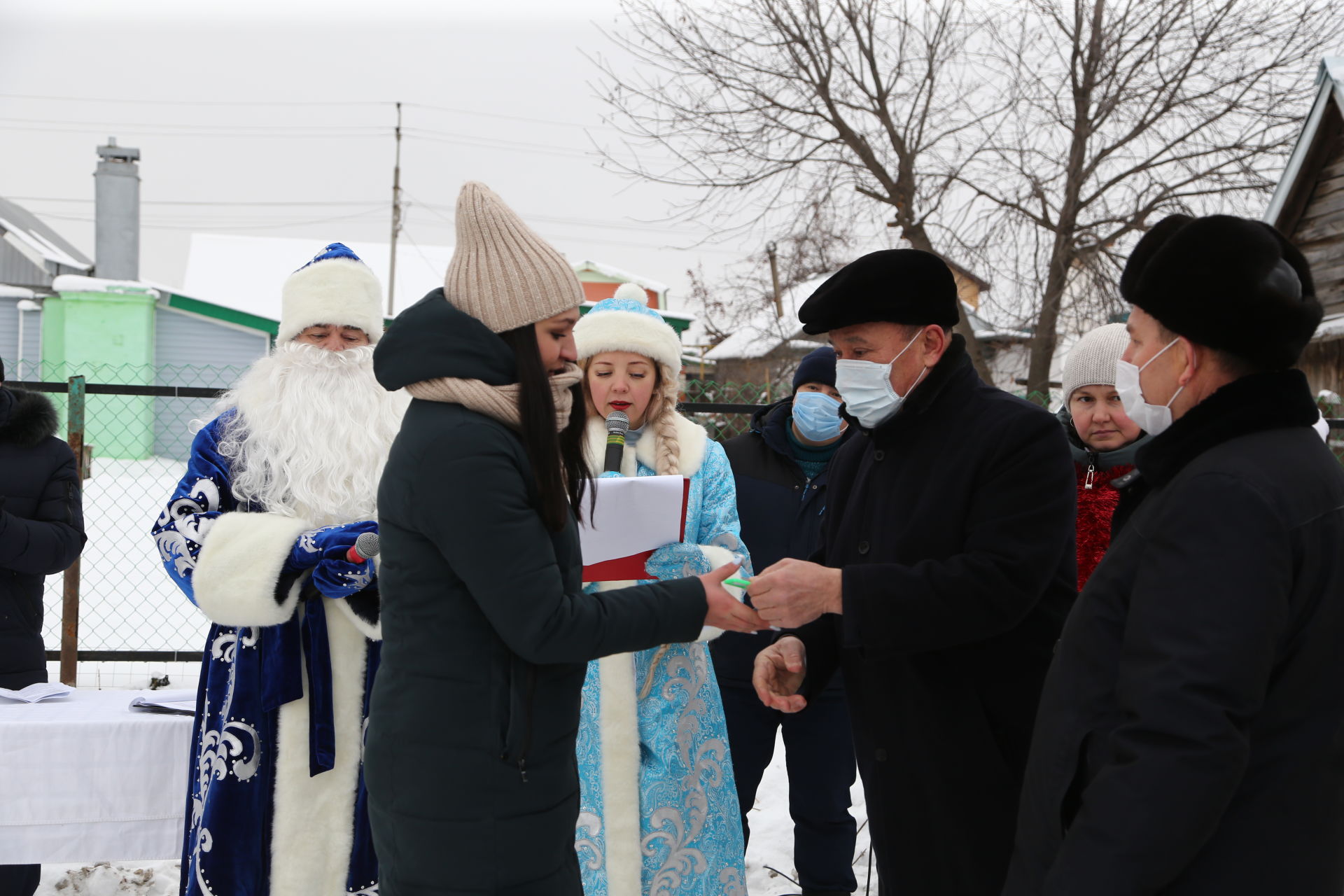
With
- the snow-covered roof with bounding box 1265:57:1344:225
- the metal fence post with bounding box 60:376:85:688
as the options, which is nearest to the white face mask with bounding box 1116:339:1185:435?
the metal fence post with bounding box 60:376:85:688

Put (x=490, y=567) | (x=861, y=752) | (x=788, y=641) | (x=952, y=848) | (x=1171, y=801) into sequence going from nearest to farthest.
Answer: (x=1171, y=801) < (x=490, y=567) < (x=952, y=848) < (x=861, y=752) < (x=788, y=641)

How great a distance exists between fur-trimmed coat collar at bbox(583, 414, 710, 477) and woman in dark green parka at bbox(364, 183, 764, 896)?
58.1 inches

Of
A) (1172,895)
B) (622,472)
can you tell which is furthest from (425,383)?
(622,472)

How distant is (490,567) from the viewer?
1.72 metres

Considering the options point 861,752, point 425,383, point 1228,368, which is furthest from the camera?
point 861,752

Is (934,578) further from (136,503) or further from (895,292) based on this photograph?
(136,503)

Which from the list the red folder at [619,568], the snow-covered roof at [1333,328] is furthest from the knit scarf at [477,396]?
the snow-covered roof at [1333,328]

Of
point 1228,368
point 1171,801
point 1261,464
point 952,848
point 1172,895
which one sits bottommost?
point 952,848

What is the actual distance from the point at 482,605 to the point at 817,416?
247 cm

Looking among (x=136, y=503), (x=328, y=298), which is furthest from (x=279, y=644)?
(x=136, y=503)

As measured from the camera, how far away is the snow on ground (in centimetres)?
382

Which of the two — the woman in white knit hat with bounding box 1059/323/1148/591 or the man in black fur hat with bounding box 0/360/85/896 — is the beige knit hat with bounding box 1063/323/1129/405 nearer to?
the woman in white knit hat with bounding box 1059/323/1148/591

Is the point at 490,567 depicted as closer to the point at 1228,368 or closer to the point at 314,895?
the point at 1228,368

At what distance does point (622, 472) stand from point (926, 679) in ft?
4.75
